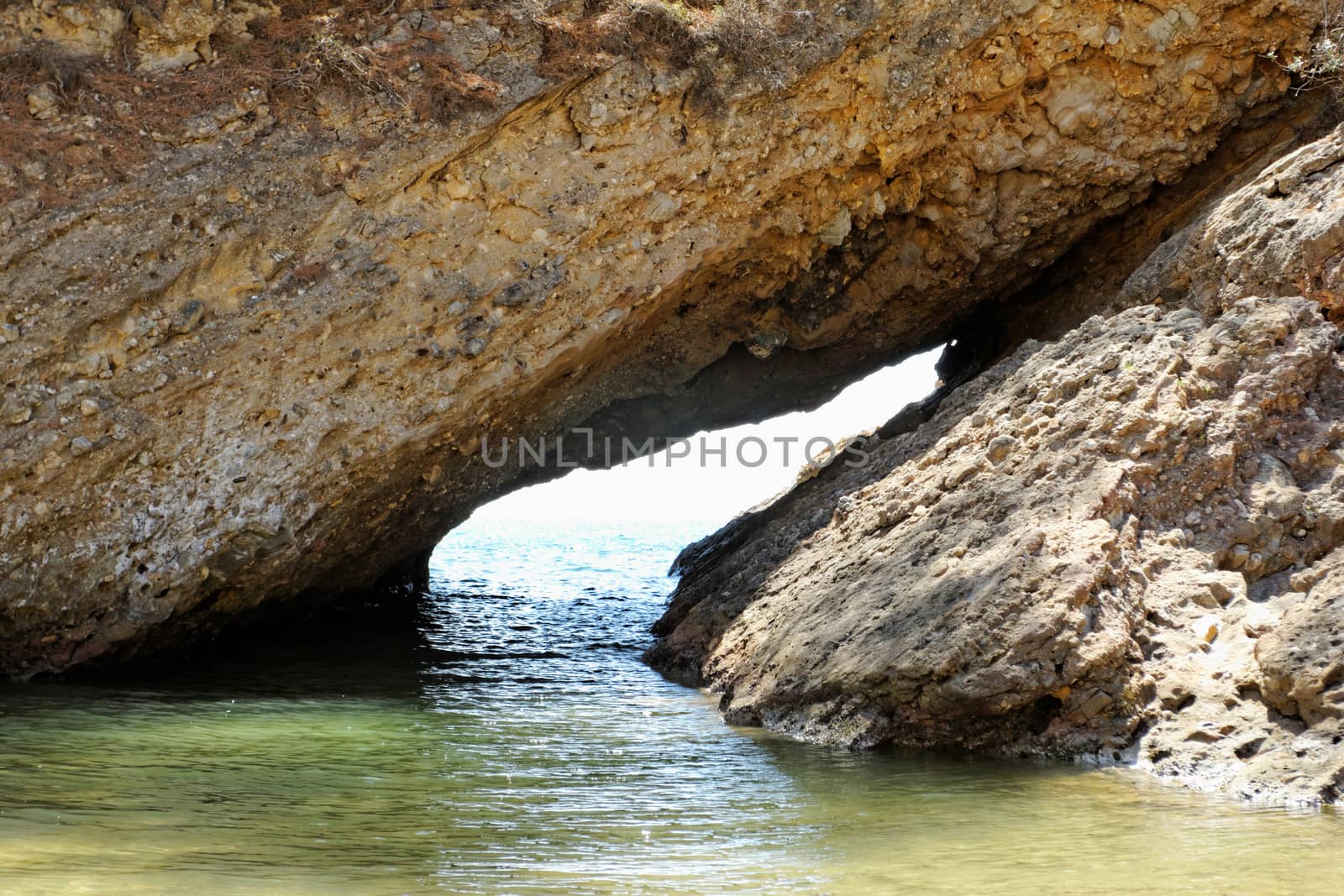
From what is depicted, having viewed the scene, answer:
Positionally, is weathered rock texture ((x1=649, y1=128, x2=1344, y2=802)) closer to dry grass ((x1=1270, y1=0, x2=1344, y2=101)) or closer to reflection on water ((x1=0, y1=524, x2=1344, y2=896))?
reflection on water ((x1=0, y1=524, x2=1344, y2=896))

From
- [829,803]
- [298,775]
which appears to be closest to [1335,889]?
[829,803]

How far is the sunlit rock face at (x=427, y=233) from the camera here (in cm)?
723

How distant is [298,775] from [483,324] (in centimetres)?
388

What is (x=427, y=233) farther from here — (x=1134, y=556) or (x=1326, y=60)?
(x=1326, y=60)

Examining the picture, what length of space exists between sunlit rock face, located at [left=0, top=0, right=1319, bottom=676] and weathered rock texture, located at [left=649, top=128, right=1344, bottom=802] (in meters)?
1.85

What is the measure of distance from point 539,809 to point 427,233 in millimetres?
4687

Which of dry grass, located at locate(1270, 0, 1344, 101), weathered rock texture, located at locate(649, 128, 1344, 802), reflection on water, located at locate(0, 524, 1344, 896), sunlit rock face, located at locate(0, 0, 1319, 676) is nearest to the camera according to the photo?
reflection on water, located at locate(0, 524, 1344, 896)

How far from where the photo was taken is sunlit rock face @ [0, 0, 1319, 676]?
7.23 metres

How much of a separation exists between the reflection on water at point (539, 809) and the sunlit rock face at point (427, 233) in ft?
4.58

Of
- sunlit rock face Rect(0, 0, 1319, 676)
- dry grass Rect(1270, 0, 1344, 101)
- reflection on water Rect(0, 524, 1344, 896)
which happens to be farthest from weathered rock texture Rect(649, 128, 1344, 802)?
sunlit rock face Rect(0, 0, 1319, 676)

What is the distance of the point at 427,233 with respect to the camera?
7977 millimetres

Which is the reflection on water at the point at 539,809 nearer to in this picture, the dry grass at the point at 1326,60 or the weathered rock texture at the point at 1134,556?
the weathered rock texture at the point at 1134,556

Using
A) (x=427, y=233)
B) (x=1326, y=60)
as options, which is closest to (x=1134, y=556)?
(x=1326, y=60)

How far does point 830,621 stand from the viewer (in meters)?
6.73
